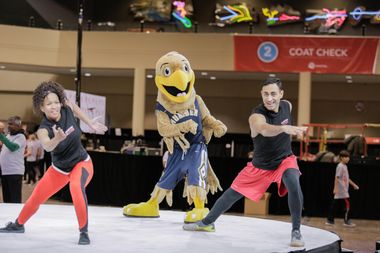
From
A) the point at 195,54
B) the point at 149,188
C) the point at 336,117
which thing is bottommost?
the point at 149,188

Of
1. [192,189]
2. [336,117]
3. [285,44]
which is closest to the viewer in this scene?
[192,189]

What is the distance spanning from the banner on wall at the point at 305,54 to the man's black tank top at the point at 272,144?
13416mm

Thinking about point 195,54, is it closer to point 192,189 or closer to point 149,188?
point 149,188

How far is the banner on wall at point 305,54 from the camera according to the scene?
61.2ft

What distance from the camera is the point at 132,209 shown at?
7469mm

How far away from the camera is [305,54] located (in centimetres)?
1916

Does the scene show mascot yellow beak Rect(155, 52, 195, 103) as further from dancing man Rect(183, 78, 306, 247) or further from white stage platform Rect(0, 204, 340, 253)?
dancing man Rect(183, 78, 306, 247)

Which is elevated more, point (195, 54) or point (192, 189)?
point (195, 54)

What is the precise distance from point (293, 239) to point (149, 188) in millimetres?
7090

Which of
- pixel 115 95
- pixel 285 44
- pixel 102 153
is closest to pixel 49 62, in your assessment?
pixel 115 95

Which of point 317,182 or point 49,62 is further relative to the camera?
point 49,62

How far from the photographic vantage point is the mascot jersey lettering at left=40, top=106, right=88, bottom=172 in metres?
5.47

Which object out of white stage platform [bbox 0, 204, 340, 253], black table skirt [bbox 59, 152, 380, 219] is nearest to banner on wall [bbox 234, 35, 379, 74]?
black table skirt [bbox 59, 152, 380, 219]

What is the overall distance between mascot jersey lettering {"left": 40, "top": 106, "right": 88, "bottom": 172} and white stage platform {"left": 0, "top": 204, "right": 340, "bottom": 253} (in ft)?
2.09
